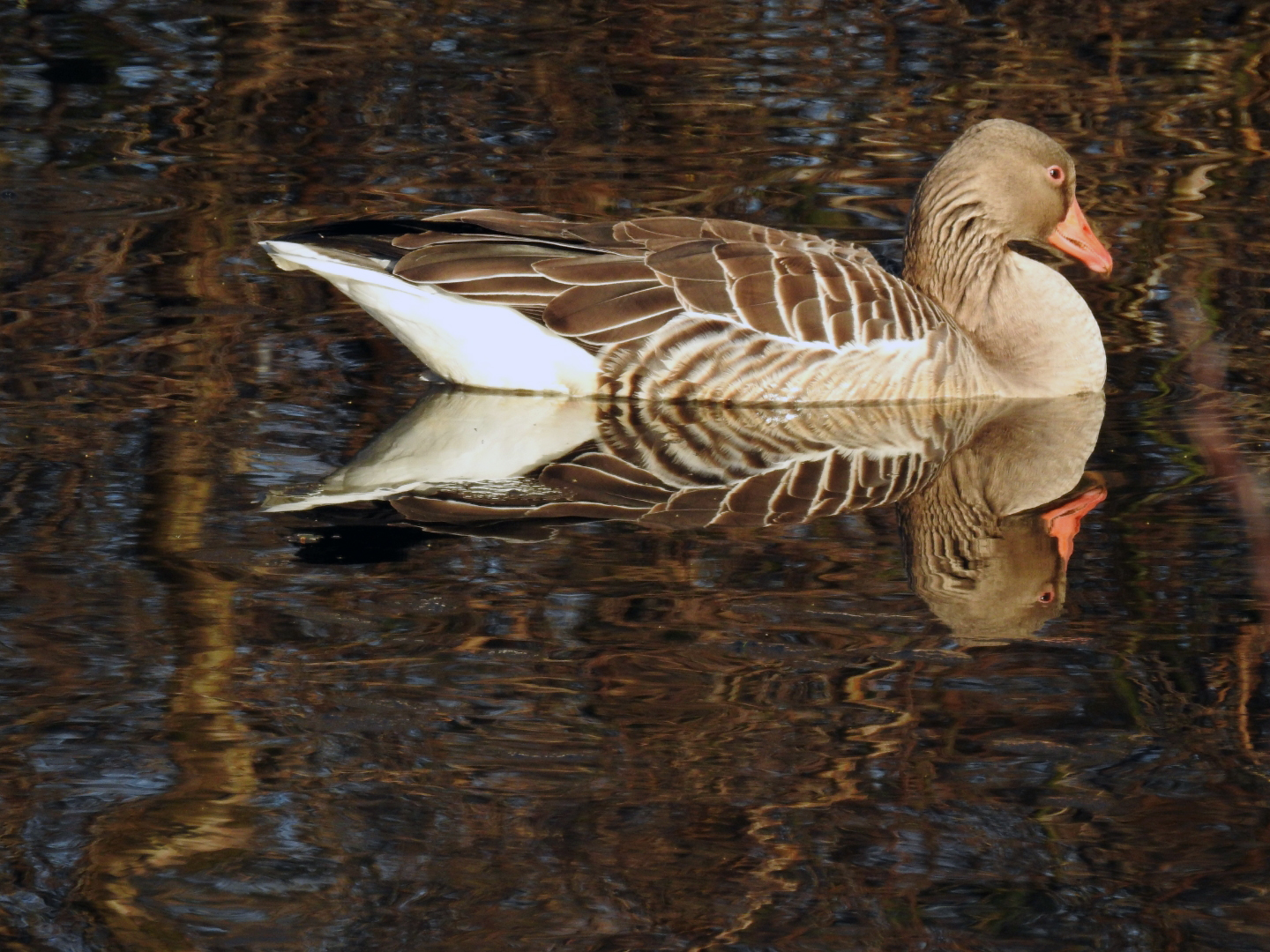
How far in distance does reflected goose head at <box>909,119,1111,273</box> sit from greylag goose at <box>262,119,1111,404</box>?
46cm

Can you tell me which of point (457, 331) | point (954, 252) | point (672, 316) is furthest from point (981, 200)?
point (457, 331)

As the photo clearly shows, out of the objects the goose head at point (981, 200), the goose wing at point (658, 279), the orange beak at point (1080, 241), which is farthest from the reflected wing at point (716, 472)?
the orange beak at point (1080, 241)

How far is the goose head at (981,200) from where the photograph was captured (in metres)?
9.64

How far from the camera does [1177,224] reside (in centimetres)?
1145

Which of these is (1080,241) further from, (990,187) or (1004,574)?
(1004,574)

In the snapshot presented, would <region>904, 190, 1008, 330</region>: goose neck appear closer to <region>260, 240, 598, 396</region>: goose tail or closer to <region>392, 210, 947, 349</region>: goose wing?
<region>392, 210, 947, 349</region>: goose wing

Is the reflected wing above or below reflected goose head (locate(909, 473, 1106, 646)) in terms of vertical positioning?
below

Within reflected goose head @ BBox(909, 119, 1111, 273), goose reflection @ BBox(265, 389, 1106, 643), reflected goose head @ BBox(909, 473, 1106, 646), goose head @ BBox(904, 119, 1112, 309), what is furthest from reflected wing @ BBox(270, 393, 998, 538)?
reflected goose head @ BBox(909, 119, 1111, 273)

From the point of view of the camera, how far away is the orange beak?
32.5 feet

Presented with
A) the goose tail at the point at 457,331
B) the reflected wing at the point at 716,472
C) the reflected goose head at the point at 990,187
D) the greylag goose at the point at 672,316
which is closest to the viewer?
the reflected wing at the point at 716,472

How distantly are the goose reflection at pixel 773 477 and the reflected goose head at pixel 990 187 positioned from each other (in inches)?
36.8

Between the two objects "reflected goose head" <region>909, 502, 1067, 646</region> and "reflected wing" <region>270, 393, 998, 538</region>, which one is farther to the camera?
"reflected wing" <region>270, 393, 998, 538</region>

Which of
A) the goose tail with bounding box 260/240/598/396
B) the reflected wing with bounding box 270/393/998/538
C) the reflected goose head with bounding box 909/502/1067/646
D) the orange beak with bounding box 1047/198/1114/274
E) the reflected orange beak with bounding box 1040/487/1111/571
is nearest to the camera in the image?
the reflected goose head with bounding box 909/502/1067/646

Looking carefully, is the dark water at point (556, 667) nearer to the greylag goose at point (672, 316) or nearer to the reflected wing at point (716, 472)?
the reflected wing at point (716, 472)
